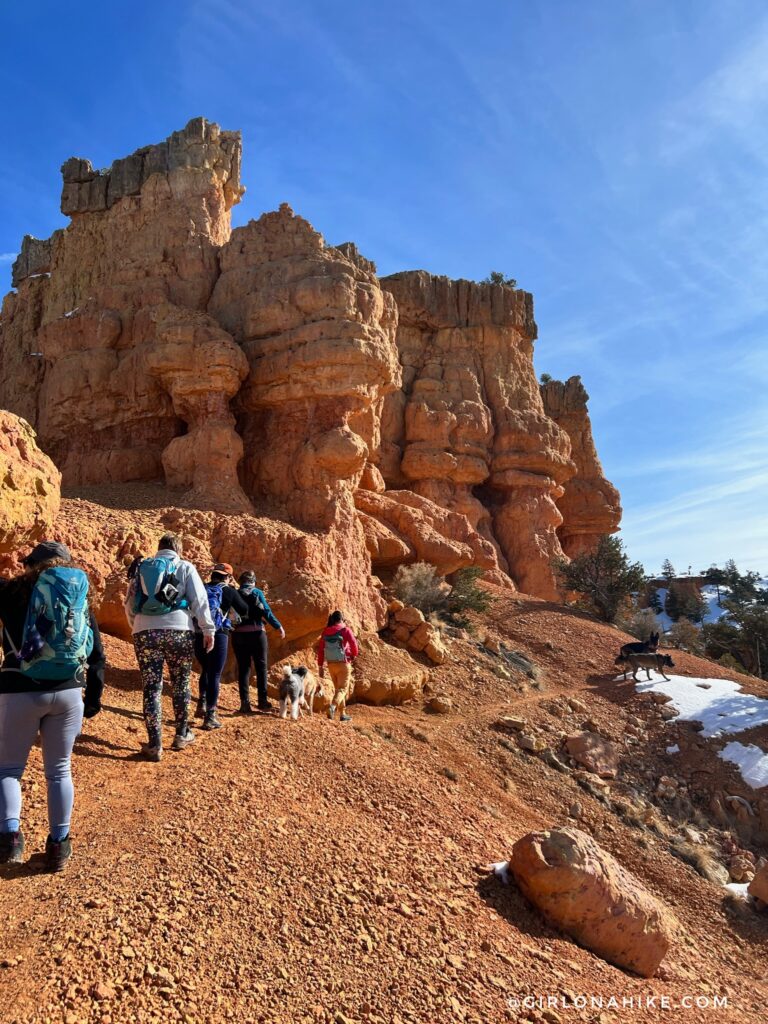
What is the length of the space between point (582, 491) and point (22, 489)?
1121 inches

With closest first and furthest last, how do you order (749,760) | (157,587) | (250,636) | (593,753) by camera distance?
(157,587) < (250,636) < (593,753) < (749,760)

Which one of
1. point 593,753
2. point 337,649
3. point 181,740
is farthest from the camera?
point 593,753

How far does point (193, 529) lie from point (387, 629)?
17.4 feet

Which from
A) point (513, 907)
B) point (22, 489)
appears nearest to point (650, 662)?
point (513, 907)

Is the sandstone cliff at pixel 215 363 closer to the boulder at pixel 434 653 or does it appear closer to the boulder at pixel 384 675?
the boulder at pixel 384 675

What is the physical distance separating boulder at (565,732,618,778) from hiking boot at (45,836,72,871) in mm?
9306

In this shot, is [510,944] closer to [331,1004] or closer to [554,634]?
[331,1004]

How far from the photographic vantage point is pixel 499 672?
14109 millimetres

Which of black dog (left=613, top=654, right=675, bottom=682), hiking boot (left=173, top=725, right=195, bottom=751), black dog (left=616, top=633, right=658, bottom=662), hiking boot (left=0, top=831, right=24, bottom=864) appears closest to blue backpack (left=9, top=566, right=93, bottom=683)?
hiking boot (left=0, top=831, right=24, bottom=864)

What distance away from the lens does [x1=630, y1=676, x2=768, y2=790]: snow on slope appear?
37.3 ft

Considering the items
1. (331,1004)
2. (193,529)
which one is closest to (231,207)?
(193,529)

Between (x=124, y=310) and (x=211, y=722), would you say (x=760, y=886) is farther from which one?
(x=124, y=310)

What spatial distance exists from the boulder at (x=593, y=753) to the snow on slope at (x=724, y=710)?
7.20ft

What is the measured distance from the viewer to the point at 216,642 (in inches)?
249
